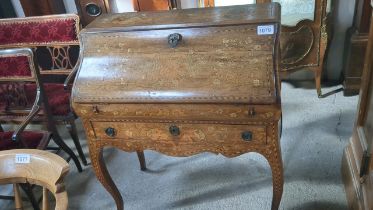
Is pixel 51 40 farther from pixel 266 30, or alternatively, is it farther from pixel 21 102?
pixel 266 30

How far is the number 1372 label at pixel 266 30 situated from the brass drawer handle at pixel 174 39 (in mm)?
358

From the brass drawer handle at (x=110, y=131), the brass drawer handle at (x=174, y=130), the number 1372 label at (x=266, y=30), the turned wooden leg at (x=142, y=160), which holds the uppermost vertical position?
the number 1372 label at (x=266, y=30)

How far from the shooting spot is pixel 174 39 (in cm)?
157

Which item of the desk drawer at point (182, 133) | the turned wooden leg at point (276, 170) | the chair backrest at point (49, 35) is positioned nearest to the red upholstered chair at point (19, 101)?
the chair backrest at point (49, 35)

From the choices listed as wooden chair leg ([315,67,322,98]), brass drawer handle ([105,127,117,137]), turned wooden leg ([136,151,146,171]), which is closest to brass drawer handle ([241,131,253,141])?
brass drawer handle ([105,127,117,137])

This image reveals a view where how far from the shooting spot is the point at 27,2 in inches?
119

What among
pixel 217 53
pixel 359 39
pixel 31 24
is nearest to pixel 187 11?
pixel 217 53

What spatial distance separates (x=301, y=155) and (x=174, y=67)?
1.26m

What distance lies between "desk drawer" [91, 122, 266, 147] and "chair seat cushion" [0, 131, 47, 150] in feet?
1.75

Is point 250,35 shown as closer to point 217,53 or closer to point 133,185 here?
point 217,53

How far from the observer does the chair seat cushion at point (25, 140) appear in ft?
6.47

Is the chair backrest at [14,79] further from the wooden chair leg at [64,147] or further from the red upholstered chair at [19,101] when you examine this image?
the wooden chair leg at [64,147]

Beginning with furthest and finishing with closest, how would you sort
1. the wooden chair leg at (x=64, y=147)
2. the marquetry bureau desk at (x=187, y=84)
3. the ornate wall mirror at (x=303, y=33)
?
the ornate wall mirror at (x=303, y=33), the wooden chair leg at (x=64, y=147), the marquetry bureau desk at (x=187, y=84)

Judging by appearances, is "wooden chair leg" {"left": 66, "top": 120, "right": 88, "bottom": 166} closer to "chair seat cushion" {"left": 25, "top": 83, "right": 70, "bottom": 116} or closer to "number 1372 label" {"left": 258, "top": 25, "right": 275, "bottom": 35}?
"chair seat cushion" {"left": 25, "top": 83, "right": 70, "bottom": 116}
